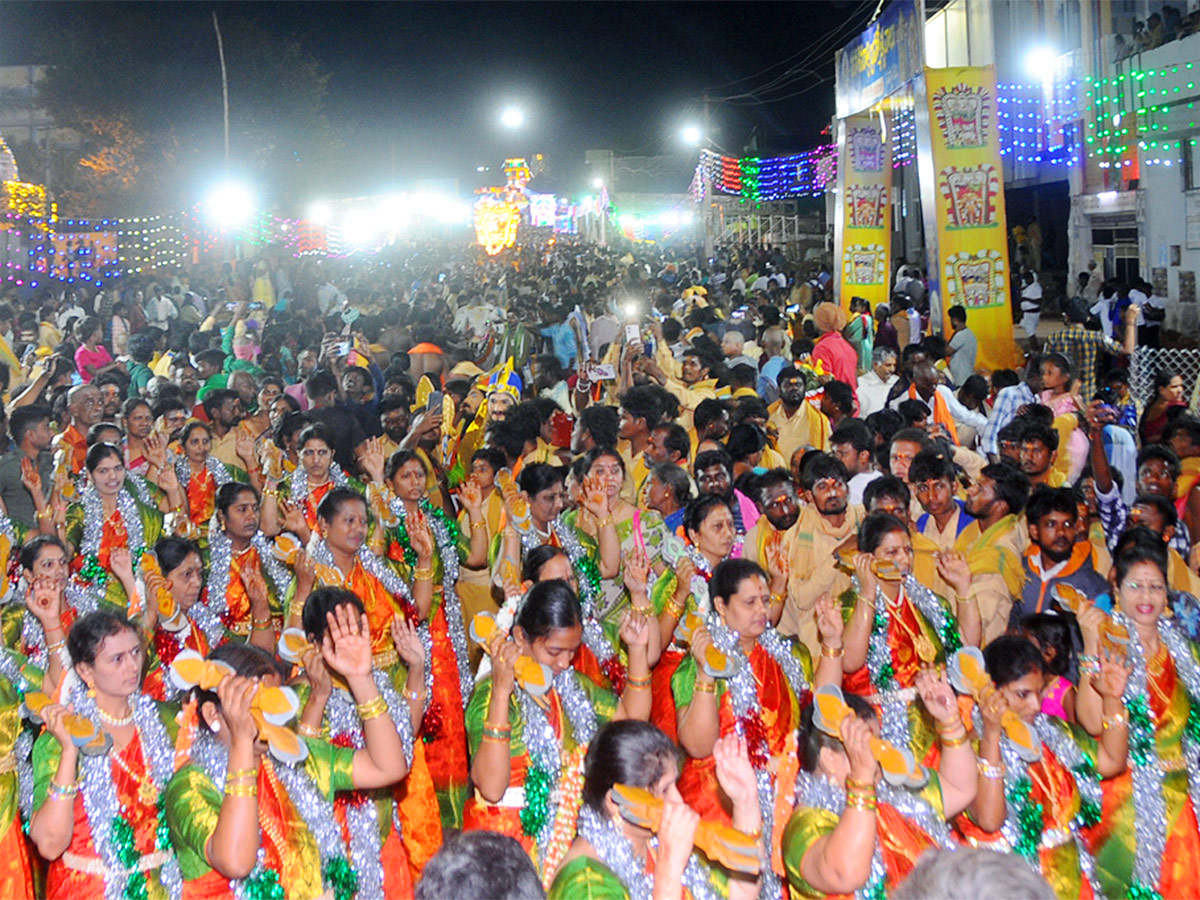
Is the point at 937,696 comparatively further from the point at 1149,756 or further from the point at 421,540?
the point at 421,540

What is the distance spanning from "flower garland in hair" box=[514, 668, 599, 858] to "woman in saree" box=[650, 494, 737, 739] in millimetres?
526

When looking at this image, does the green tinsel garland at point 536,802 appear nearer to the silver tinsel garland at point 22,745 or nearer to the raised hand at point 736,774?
the raised hand at point 736,774

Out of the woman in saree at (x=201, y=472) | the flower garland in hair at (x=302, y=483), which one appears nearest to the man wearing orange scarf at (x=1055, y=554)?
the flower garland in hair at (x=302, y=483)

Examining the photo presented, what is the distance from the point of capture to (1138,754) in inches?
140

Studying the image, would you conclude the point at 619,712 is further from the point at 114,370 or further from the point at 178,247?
the point at 178,247

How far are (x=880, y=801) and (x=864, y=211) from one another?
1316 centimetres

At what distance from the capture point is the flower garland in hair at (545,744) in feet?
11.3

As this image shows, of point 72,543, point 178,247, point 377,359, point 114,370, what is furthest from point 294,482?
point 178,247

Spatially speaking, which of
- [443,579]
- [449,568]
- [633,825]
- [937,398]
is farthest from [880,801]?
[937,398]

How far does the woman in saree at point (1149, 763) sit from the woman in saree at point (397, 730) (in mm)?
1883

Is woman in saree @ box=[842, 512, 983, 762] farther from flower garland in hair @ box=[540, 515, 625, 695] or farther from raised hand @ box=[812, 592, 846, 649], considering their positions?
flower garland in hair @ box=[540, 515, 625, 695]

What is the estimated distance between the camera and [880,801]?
3.08m

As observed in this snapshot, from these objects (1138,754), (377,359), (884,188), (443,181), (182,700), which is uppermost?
(443,181)

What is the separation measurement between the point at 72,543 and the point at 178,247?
60.7 feet
